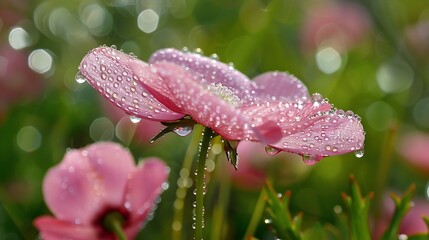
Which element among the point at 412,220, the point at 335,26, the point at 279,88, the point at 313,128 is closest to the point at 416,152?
the point at 412,220

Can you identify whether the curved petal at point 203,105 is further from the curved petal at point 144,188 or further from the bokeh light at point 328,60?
the bokeh light at point 328,60

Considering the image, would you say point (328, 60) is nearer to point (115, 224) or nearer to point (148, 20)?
point (148, 20)

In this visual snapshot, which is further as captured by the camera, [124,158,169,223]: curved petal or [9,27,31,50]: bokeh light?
[9,27,31,50]: bokeh light

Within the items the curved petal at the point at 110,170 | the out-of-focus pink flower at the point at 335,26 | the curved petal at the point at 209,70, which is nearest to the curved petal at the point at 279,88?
the curved petal at the point at 209,70

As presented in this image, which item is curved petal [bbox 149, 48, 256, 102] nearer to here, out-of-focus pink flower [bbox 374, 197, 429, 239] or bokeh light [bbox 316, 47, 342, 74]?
out-of-focus pink flower [bbox 374, 197, 429, 239]

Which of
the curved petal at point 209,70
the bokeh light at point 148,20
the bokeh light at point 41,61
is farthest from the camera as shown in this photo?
the bokeh light at point 148,20

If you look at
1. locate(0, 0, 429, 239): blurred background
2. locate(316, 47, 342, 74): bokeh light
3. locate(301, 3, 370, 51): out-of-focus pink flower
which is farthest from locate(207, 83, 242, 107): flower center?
locate(301, 3, 370, 51): out-of-focus pink flower
